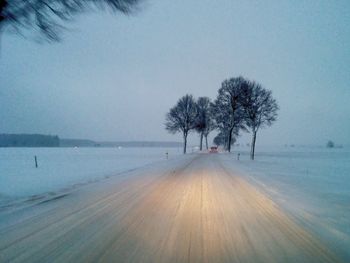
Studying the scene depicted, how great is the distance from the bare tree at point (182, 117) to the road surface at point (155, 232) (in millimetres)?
48112

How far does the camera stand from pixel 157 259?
4492mm

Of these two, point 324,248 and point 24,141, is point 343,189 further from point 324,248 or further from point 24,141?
point 24,141

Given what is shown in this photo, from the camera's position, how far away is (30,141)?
526ft

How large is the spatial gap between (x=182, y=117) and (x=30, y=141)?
431 feet

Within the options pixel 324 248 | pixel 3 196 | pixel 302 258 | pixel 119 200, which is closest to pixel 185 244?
pixel 302 258

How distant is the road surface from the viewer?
15.3ft

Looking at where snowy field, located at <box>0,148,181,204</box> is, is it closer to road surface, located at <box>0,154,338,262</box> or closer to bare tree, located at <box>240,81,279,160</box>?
road surface, located at <box>0,154,338,262</box>

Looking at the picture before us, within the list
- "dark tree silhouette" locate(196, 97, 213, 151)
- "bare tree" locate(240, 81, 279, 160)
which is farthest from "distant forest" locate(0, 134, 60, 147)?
"bare tree" locate(240, 81, 279, 160)

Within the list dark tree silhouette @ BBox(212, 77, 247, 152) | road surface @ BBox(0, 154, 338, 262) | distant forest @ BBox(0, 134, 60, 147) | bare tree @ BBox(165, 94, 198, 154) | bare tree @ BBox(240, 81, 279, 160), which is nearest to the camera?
road surface @ BBox(0, 154, 338, 262)

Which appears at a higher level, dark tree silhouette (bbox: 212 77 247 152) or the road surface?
dark tree silhouette (bbox: 212 77 247 152)

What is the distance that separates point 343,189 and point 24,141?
173 metres

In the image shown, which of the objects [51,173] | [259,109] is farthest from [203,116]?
[51,173]

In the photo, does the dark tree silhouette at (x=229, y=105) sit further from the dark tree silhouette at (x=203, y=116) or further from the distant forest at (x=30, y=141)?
the distant forest at (x=30, y=141)

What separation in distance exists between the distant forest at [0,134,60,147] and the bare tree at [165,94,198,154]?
401ft
